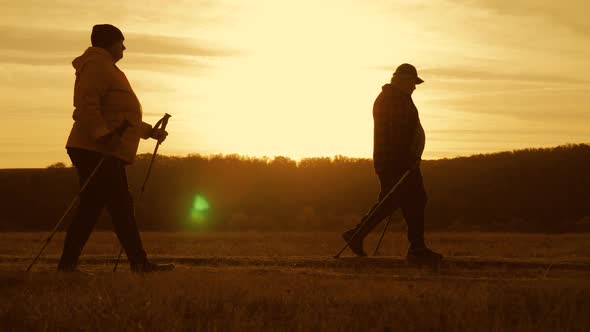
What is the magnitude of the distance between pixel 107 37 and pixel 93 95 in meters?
0.71

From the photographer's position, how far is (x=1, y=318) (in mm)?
6637

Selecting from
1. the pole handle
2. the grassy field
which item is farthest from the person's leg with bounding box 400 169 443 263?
the pole handle

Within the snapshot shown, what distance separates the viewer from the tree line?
41.7m

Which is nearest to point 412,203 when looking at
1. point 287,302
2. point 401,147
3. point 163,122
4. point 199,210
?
point 401,147

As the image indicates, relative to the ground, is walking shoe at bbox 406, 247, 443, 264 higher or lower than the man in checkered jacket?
lower

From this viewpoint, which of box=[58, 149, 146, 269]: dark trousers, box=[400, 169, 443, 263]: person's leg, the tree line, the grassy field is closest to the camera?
the grassy field

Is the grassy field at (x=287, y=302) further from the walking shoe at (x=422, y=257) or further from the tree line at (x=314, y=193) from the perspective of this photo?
the tree line at (x=314, y=193)

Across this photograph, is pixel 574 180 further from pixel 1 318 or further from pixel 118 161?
pixel 1 318

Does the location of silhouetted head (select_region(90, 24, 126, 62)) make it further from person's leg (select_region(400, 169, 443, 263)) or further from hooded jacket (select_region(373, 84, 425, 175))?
person's leg (select_region(400, 169, 443, 263))

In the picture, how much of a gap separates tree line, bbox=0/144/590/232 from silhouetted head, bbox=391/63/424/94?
26413 millimetres

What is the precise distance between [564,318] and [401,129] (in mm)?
5024

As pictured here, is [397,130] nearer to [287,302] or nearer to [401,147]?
[401,147]

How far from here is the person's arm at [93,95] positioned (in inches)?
362

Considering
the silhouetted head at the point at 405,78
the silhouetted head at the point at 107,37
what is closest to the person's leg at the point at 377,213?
the silhouetted head at the point at 405,78
